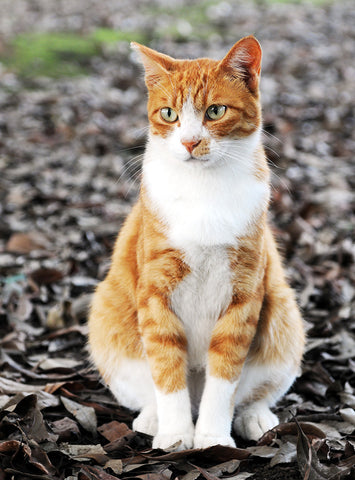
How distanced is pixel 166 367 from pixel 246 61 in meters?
1.39

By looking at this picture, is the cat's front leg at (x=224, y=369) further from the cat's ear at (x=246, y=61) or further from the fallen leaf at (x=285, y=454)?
the cat's ear at (x=246, y=61)

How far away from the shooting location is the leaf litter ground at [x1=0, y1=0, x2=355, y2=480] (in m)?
2.53

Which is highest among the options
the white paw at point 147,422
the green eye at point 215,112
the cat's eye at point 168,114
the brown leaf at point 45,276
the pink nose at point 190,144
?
the green eye at point 215,112

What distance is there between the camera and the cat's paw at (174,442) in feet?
8.32

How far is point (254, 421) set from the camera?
283 centimetres

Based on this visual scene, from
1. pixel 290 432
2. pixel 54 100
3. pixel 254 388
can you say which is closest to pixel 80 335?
Answer: pixel 254 388

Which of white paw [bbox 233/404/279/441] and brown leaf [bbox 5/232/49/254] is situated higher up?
white paw [bbox 233/404/279/441]

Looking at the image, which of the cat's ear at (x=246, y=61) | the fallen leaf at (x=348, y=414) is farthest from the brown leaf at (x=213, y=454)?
the cat's ear at (x=246, y=61)

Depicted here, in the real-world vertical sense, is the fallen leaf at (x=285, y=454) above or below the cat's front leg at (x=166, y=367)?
below

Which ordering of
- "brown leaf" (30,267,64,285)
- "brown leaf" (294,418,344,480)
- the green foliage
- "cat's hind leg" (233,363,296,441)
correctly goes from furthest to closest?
1. the green foliage
2. "brown leaf" (30,267,64,285)
3. "cat's hind leg" (233,363,296,441)
4. "brown leaf" (294,418,344,480)

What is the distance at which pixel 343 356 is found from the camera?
3.46 metres

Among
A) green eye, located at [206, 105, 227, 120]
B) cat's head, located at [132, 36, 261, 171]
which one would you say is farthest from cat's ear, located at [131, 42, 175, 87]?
green eye, located at [206, 105, 227, 120]

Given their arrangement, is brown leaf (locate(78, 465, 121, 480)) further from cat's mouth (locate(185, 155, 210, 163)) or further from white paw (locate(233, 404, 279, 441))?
cat's mouth (locate(185, 155, 210, 163))

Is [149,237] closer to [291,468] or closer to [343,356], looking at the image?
[291,468]
